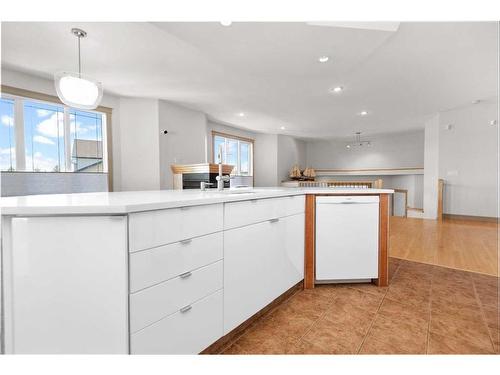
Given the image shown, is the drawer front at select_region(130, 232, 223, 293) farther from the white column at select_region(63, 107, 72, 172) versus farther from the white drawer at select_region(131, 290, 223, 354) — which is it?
the white column at select_region(63, 107, 72, 172)

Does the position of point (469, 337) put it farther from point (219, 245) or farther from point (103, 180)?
point (103, 180)

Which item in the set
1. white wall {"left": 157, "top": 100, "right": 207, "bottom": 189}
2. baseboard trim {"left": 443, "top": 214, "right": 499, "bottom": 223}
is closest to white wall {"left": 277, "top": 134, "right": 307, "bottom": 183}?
white wall {"left": 157, "top": 100, "right": 207, "bottom": 189}

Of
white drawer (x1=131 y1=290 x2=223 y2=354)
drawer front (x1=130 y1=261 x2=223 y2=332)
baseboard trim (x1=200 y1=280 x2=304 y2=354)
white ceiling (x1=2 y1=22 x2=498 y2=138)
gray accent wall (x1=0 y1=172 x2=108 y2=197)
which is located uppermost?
white ceiling (x1=2 y1=22 x2=498 y2=138)

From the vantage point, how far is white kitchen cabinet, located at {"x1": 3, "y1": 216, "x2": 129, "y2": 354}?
3.10ft

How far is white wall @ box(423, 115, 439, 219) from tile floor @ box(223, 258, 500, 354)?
4.19 m

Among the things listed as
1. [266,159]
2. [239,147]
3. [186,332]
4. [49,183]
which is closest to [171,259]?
[186,332]

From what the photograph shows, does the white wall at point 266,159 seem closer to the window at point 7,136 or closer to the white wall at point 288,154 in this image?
the white wall at point 288,154

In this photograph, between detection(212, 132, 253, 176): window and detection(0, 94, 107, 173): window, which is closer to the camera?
detection(0, 94, 107, 173): window

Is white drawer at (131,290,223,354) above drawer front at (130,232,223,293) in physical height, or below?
below

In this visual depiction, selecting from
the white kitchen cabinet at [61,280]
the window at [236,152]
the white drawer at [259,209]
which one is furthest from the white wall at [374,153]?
the white kitchen cabinet at [61,280]

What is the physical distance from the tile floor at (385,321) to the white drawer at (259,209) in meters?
Answer: 0.66

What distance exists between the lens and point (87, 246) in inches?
37.4

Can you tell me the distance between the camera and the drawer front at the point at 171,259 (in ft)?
3.22

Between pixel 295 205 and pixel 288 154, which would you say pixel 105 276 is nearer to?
pixel 295 205
